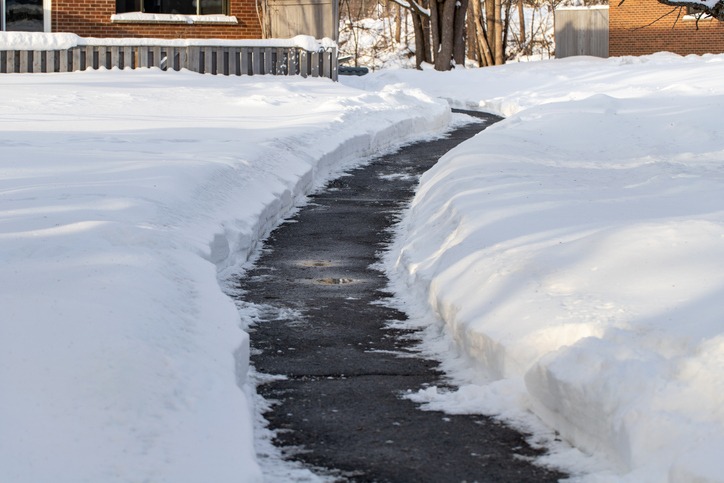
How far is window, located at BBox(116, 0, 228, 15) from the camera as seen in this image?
2216cm

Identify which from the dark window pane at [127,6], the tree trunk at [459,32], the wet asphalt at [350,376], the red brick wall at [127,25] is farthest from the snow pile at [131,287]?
the tree trunk at [459,32]

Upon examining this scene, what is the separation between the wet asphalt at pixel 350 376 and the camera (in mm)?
3990

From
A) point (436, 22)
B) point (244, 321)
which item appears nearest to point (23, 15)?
point (436, 22)

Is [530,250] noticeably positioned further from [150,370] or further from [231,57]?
[231,57]

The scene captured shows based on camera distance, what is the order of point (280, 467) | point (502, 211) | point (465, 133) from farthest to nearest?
point (465, 133), point (502, 211), point (280, 467)

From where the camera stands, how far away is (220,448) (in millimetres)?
3621

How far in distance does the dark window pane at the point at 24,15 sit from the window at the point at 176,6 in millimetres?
1624

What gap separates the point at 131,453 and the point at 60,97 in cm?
1183

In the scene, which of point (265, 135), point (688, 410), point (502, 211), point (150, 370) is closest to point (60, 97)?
point (265, 135)

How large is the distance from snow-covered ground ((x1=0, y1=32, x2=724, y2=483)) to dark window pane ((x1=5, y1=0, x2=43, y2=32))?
36.1 ft

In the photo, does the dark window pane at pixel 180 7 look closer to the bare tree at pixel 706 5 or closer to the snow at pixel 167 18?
the snow at pixel 167 18

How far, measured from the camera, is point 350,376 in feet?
16.8

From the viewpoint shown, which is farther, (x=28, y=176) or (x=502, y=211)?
(x=28, y=176)

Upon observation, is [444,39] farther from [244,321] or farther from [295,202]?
[244,321]
